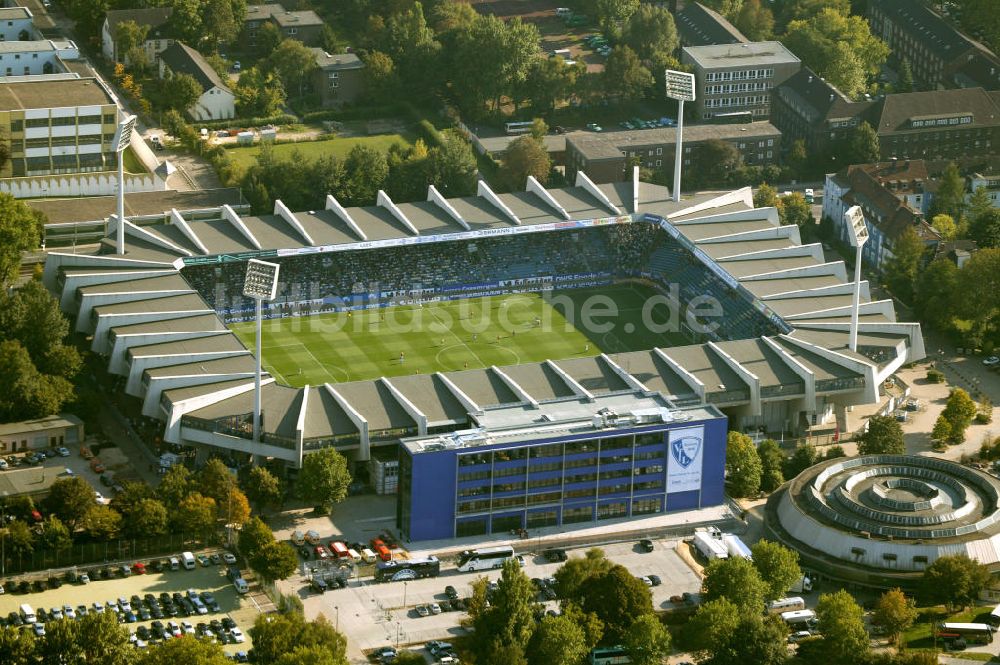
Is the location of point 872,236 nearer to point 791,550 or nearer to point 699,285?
point 699,285

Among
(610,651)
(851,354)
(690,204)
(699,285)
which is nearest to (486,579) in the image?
(610,651)

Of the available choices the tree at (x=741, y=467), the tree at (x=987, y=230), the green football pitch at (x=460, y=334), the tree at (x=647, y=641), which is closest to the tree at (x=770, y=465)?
the tree at (x=741, y=467)

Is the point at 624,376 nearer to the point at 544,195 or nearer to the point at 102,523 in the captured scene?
the point at 544,195

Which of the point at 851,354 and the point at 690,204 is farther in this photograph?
the point at 690,204

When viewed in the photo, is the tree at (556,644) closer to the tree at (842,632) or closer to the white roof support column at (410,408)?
the tree at (842,632)

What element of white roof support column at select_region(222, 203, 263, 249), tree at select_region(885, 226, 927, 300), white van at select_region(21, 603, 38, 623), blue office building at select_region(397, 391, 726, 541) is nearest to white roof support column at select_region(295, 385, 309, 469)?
blue office building at select_region(397, 391, 726, 541)
